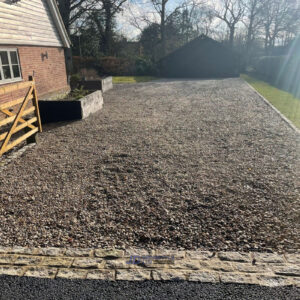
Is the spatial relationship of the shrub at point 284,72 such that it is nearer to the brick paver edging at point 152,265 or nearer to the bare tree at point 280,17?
the bare tree at point 280,17

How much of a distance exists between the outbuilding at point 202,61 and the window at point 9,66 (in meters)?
22.0

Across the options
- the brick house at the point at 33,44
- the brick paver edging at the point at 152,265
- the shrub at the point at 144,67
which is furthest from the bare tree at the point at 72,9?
the brick paver edging at the point at 152,265

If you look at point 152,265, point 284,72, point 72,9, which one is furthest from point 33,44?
point 284,72

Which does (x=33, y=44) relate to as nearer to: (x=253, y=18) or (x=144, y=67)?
(x=144, y=67)

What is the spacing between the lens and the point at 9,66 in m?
9.78

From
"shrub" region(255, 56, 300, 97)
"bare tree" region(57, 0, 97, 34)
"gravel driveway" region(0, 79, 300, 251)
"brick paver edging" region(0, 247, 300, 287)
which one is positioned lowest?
"brick paver edging" region(0, 247, 300, 287)

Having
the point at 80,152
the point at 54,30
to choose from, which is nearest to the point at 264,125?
the point at 80,152

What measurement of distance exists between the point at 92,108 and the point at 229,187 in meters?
7.66

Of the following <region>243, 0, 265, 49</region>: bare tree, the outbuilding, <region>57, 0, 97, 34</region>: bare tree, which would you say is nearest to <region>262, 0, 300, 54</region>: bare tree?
<region>243, 0, 265, 49</region>: bare tree

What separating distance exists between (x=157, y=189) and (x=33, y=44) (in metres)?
9.59

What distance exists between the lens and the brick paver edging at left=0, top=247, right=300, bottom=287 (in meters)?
2.77

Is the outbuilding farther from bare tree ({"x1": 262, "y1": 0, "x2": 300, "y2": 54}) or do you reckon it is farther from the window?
the window

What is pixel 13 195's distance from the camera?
4.54 metres

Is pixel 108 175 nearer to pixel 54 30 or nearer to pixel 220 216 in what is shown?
pixel 220 216
